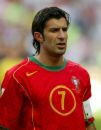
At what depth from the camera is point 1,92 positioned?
3.24 m

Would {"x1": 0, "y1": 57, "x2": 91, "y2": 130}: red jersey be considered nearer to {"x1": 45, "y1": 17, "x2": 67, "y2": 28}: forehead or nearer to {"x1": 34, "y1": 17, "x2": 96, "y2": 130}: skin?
{"x1": 34, "y1": 17, "x2": 96, "y2": 130}: skin

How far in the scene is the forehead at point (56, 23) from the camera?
3172 mm

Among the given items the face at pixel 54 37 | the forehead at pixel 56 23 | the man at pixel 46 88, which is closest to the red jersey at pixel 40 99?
the man at pixel 46 88

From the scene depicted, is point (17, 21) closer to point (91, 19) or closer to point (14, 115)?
point (91, 19)

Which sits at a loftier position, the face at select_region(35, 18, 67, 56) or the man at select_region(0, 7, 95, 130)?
the face at select_region(35, 18, 67, 56)

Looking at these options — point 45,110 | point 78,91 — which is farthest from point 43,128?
point 78,91

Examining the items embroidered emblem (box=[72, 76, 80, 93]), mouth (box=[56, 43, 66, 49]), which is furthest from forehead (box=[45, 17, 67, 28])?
embroidered emblem (box=[72, 76, 80, 93])

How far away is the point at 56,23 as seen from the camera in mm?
3178

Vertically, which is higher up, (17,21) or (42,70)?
(42,70)

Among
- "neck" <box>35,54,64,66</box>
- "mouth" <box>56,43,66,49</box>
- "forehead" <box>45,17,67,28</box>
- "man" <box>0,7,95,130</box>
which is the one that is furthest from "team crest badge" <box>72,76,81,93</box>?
"forehead" <box>45,17,67,28</box>

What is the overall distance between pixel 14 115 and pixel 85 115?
1.71 ft

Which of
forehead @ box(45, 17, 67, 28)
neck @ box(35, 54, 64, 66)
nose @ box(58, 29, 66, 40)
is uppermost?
forehead @ box(45, 17, 67, 28)

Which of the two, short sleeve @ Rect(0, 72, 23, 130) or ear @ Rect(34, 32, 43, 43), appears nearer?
short sleeve @ Rect(0, 72, 23, 130)

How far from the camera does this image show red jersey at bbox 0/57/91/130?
121 inches
